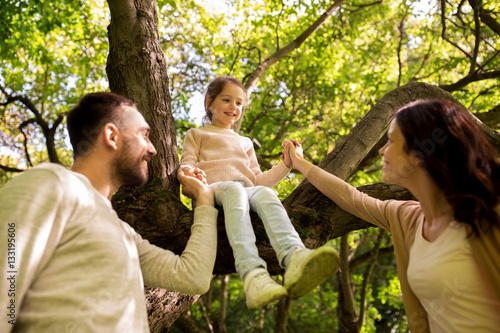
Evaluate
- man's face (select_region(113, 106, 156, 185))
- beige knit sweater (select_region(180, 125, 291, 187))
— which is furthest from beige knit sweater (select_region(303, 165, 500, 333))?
man's face (select_region(113, 106, 156, 185))

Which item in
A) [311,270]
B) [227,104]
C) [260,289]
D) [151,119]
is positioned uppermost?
[227,104]

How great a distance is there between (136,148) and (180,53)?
7.42m

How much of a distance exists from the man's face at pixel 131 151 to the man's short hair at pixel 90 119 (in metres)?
0.06

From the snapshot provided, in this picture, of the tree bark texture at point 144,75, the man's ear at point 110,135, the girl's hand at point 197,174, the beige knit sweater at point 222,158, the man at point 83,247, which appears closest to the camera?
the man at point 83,247

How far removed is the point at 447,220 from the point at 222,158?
1.73m

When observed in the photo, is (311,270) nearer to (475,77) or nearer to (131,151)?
(131,151)

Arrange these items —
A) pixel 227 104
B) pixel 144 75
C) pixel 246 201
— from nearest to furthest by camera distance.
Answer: pixel 246 201 → pixel 144 75 → pixel 227 104

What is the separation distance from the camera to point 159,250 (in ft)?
6.74

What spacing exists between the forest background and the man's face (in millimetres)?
615

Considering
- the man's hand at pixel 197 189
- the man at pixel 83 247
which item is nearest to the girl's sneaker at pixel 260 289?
the man at pixel 83 247

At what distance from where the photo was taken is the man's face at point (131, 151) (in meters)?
1.91

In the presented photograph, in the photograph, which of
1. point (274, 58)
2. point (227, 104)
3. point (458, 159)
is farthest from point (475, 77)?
point (458, 159)

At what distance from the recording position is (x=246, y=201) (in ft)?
7.73

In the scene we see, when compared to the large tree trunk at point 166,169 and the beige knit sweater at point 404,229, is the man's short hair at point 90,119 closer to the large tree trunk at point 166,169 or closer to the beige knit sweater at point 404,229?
the large tree trunk at point 166,169
